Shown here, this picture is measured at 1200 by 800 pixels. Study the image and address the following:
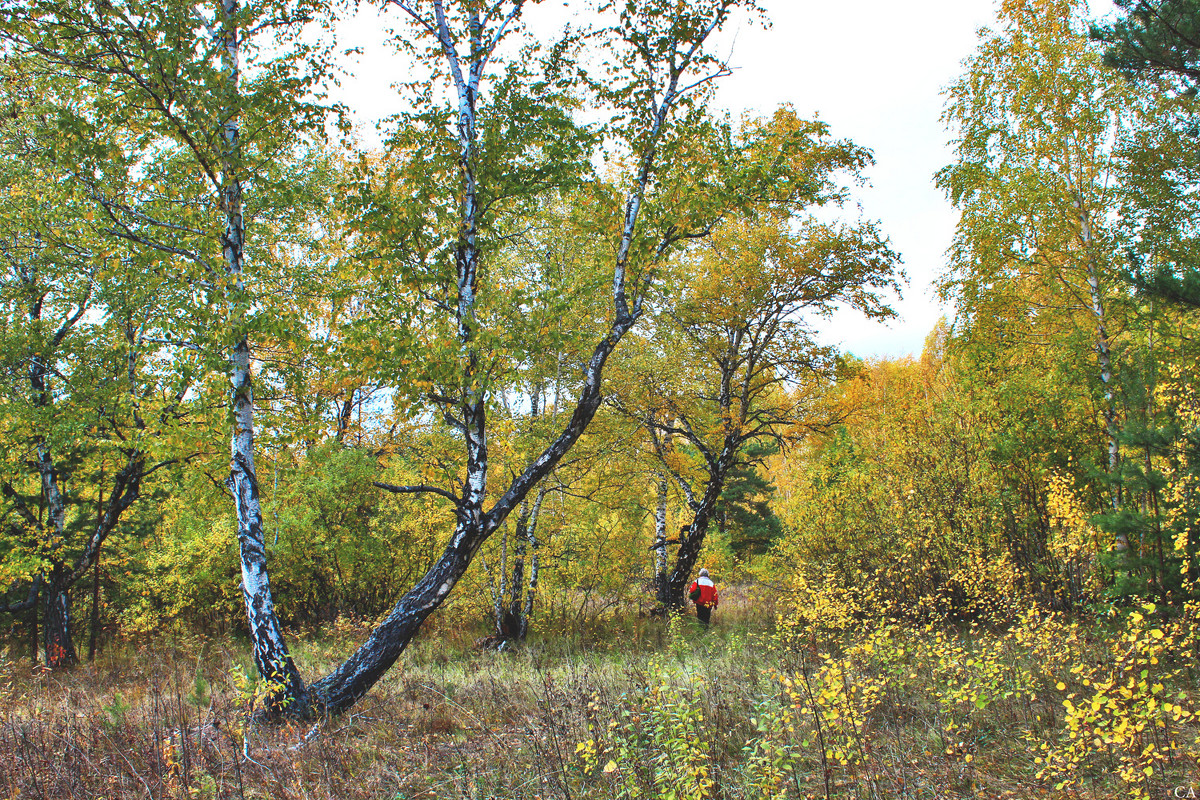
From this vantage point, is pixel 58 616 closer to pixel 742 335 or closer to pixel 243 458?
pixel 243 458

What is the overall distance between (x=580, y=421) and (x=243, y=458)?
3156 mm

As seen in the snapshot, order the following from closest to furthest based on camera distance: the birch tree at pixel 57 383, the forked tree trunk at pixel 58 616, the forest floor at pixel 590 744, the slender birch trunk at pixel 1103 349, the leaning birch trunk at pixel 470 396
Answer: the forest floor at pixel 590 744 < the leaning birch trunk at pixel 470 396 < the slender birch trunk at pixel 1103 349 < the birch tree at pixel 57 383 < the forked tree trunk at pixel 58 616

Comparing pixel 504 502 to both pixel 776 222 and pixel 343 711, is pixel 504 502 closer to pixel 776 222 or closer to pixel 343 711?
pixel 343 711

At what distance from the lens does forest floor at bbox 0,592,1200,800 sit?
341cm

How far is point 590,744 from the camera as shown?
10.4 ft

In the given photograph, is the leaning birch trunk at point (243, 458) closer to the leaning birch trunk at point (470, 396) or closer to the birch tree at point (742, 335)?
the leaning birch trunk at point (470, 396)

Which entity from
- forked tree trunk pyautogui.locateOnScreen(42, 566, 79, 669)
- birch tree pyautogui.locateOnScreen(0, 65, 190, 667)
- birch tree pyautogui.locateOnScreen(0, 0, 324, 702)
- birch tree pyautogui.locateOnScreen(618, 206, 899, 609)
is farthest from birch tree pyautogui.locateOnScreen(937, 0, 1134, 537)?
forked tree trunk pyautogui.locateOnScreen(42, 566, 79, 669)

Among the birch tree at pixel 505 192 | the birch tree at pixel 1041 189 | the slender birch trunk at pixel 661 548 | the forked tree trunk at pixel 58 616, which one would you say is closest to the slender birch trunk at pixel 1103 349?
the birch tree at pixel 1041 189

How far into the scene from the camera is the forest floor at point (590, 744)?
3408mm

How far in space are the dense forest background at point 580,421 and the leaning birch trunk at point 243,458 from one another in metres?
0.03

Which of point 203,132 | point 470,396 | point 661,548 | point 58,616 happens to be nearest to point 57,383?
point 58,616

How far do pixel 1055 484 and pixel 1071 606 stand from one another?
1967mm

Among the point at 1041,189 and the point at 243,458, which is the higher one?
the point at 1041,189

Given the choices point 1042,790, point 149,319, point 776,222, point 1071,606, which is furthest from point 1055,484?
point 149,319
